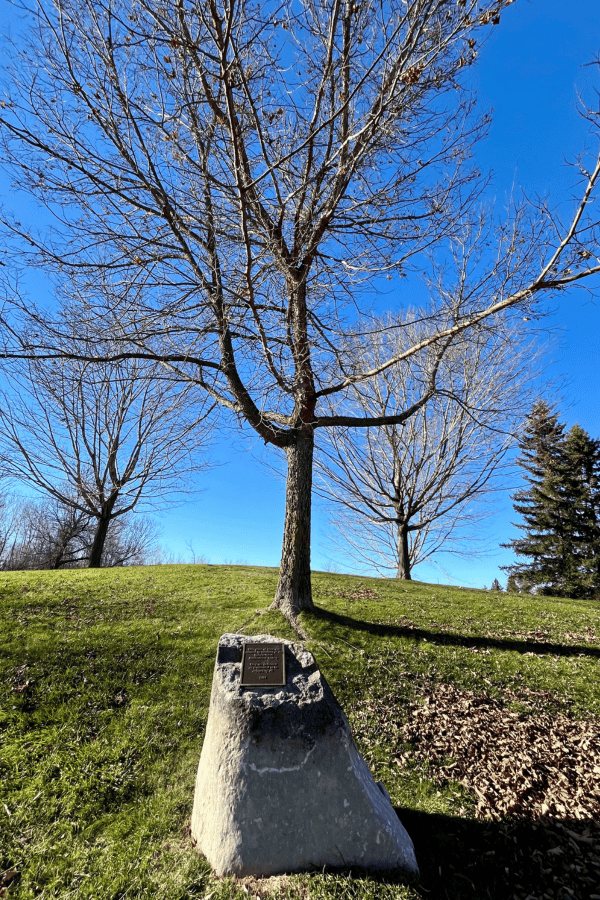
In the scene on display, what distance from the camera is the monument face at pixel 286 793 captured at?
2.98 meters

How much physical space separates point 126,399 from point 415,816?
48.8 feet

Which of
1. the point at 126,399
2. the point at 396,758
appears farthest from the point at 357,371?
the point at 126,399

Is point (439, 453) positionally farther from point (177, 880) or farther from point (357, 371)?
point (177, 880)

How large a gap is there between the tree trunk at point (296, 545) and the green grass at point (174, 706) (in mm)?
336

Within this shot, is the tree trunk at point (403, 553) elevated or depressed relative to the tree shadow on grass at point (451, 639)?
elevated

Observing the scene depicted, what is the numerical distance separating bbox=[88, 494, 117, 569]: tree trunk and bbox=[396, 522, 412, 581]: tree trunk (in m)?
10.7

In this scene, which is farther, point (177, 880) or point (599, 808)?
point (599, 808)

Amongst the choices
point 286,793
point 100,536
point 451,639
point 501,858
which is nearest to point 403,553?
point 451,639

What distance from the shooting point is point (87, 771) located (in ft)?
13.3

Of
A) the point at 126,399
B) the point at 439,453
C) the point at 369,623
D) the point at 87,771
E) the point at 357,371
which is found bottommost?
the point at 87,771

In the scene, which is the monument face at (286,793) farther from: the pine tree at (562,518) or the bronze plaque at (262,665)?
the pine tree at (562,518)

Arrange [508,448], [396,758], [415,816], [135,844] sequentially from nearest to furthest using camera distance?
[135,844] < [415,816] < [396,758] < [508,448]

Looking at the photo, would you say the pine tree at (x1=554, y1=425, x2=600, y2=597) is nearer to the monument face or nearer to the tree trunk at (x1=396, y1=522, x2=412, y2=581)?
the tree trunk at (x1=396, y1=522, x2=412, y2=581)

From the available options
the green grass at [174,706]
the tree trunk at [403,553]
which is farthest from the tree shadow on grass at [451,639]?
the tree trunk at [403,553]
